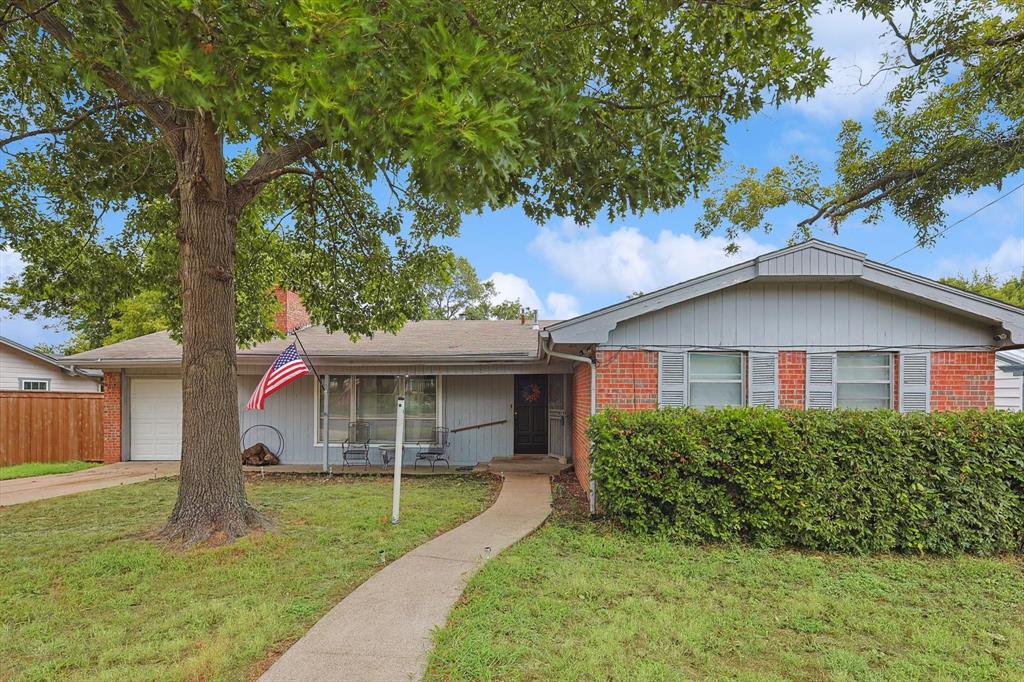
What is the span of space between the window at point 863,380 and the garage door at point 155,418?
44.3ft

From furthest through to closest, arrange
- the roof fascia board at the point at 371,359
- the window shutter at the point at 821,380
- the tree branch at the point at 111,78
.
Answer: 1. the roof fascia board at the point at 371,359
2. the window shutter at the point at 821,380
3. the tree branch at the point at 111,78

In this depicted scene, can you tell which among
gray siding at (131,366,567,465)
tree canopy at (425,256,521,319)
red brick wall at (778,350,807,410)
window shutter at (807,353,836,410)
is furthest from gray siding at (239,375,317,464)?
tree canopy at (425,256,521,319)

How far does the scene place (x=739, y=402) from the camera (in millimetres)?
7711

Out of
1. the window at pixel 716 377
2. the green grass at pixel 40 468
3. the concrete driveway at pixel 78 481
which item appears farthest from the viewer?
the green grass at pixel 40 468

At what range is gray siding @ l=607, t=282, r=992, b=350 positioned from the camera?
750 centimetres

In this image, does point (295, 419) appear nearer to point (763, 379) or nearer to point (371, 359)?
point (371, 359)

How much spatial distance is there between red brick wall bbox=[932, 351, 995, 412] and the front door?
718 centimetres

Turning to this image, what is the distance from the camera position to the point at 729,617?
4094 mm

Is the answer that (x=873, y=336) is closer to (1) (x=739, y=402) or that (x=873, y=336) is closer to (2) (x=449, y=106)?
(1) (x=739, y=402)

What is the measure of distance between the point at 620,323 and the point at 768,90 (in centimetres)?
334

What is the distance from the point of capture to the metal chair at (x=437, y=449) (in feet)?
36.9

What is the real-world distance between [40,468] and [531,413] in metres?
10.7

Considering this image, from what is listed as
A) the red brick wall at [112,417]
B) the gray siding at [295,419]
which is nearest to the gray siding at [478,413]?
the gray siding at [295,419]

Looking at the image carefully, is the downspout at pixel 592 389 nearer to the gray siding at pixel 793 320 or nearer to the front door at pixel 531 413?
the gray siding at pixel 793 320
